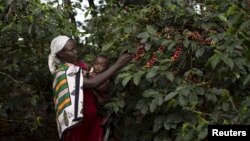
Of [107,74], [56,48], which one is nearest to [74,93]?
[107,74]

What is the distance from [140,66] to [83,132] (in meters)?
0.85

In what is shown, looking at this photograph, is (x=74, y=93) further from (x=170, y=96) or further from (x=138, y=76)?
(x=170, y=96)

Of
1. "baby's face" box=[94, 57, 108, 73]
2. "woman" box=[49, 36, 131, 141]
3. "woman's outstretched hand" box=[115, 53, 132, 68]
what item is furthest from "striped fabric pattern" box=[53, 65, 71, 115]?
"woman's outstretched hand" box=[115, 53, 132, 68]

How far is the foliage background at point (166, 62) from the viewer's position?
8.95 feet

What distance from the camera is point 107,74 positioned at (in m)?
3.49

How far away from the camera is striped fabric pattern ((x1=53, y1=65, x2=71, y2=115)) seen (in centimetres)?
362

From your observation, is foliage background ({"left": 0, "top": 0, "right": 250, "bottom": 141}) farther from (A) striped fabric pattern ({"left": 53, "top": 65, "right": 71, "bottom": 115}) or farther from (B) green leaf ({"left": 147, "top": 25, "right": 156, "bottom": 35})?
(A) striped fabric pattern ({"left": 53, "top": 65, "right": 71, "bottom": 115})

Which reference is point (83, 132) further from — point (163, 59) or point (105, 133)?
point (163, 59)

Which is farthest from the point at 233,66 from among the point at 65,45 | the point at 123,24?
the point at 65,45

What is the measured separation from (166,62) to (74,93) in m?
0.82

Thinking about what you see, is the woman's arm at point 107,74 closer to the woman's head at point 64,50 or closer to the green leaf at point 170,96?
the woman's head at point 64,50

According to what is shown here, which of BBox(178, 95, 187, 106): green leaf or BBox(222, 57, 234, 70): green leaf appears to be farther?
BBox(178, 95, 187, 106): green leaf

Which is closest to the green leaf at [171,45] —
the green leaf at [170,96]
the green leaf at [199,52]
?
the green leaf at [199,52]

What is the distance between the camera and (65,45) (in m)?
3.77
